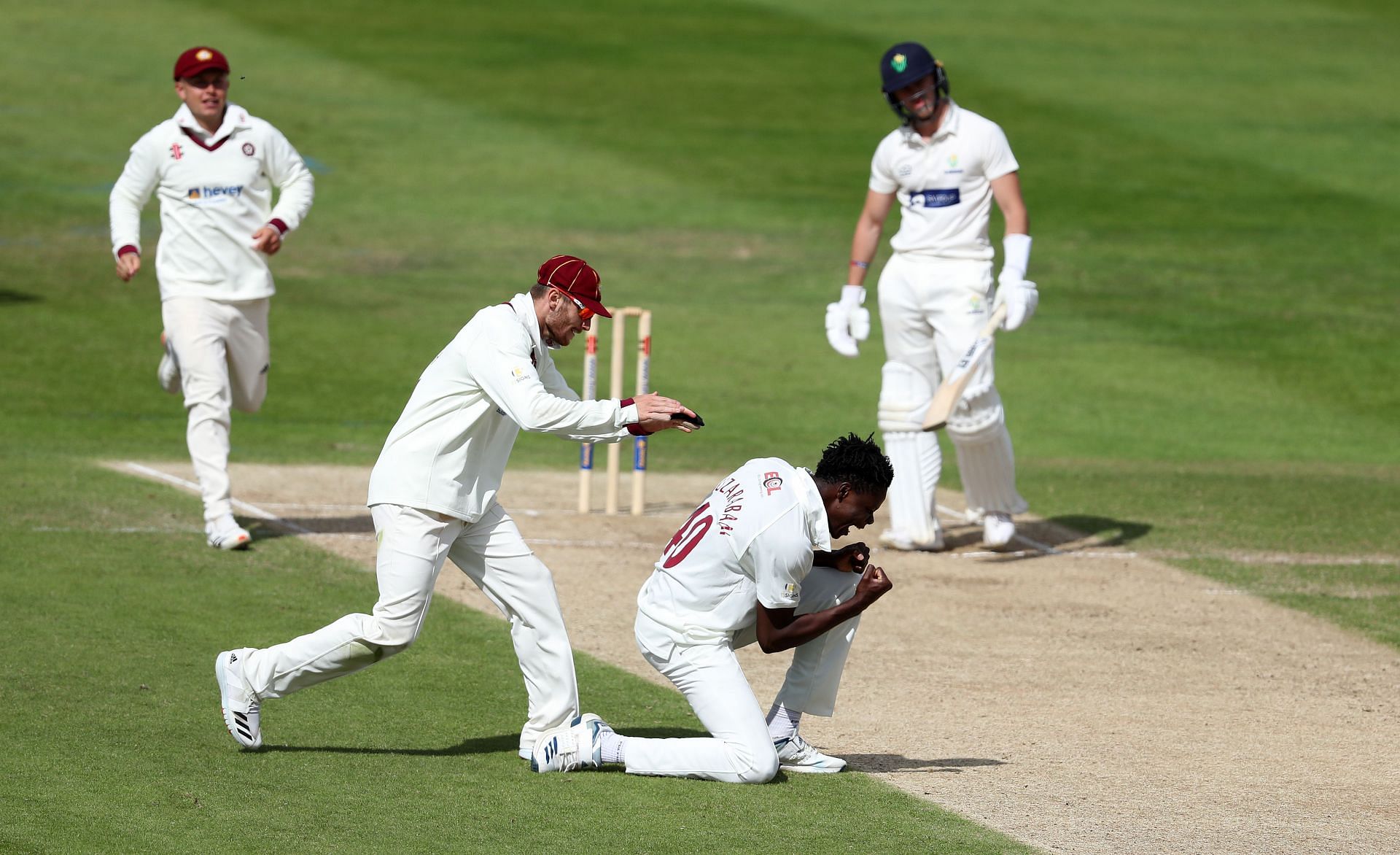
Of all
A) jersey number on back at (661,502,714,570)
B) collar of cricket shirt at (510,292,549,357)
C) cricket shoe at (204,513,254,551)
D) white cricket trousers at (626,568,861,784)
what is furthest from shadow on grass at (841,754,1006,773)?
cricket shoe at (204,513,254,551)

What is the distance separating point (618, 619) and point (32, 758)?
10.6 ft

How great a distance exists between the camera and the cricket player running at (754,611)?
6.19m

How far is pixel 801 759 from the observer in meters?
6.50

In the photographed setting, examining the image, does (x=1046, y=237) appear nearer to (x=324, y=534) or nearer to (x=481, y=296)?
(x=481, y=296)

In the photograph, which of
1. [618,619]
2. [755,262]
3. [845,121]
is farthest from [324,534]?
[845,121]

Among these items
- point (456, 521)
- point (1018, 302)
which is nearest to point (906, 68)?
point (1018, 302)

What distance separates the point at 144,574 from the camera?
29.5 ft

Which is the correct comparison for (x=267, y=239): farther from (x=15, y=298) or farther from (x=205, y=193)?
(x=15, y=298)

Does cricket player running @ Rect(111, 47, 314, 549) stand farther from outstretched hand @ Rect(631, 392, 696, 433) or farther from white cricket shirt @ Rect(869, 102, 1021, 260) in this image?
outstretched hand @ Rect(631, 392, 696, 433)

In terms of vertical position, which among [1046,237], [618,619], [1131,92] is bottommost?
[618,619]

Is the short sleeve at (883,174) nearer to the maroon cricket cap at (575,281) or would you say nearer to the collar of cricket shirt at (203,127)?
the collar of cricket shirt at (203,127)

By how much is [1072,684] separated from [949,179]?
11.1 feet

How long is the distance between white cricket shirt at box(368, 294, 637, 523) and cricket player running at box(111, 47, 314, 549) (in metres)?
3.59

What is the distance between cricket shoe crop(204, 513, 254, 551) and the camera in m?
9.62
